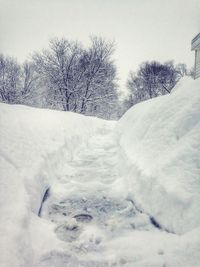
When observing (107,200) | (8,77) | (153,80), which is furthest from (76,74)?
(107,200)

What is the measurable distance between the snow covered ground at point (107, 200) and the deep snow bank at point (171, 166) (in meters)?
0.01

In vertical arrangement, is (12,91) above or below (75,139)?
above

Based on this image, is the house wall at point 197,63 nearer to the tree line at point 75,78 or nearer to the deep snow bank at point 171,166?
the deep snow bank at point 171,166

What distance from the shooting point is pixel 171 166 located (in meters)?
4.11

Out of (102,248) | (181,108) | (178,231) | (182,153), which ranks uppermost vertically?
(181,108)

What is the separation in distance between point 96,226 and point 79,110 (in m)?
22.3

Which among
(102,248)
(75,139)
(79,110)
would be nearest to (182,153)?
(102,248)

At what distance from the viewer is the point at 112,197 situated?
4.85m

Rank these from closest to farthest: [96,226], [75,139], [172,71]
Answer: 1. [96,226]
2. [75,139]
3. [172,71]

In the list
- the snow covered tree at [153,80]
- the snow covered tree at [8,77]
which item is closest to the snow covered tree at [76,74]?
the snow covered tree at [8,77]

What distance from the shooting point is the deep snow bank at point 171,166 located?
11.2 ft

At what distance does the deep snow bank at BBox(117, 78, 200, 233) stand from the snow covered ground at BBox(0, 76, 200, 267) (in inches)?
0.5

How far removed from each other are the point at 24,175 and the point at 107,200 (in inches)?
61.8

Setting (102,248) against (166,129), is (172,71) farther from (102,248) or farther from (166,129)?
(102,248)
